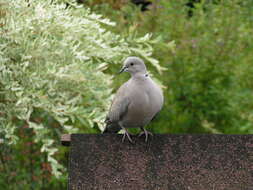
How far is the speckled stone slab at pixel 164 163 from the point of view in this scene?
3.20 m

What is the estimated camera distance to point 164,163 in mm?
3246

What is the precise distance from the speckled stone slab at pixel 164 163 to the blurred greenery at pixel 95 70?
3.25 ft

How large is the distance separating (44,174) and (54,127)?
1.85ft

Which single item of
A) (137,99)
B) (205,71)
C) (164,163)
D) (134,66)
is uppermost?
(134,66)

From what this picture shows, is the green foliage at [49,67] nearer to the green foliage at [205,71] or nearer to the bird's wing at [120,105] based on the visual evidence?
the bird's wing at [120,105]

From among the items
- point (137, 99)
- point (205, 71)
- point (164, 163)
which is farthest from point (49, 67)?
point (205, 71)

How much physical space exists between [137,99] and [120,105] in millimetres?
181

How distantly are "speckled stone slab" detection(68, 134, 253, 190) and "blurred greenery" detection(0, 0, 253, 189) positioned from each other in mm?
992

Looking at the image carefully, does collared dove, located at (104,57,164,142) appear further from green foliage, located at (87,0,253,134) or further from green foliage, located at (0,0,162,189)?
green foliage, located at (87,0,253,134)

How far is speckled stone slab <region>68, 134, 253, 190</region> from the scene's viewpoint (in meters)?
3.20

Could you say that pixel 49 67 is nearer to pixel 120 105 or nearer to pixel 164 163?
pixel 120 105

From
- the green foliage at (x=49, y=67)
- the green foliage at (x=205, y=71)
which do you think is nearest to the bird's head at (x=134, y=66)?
the green foliage at (x=49, y=67)

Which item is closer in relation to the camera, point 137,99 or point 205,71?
point 137,99

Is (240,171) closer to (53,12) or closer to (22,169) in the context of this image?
(53,12)
